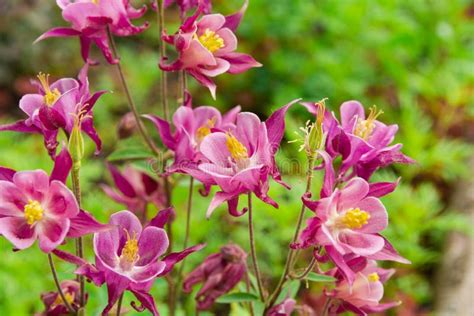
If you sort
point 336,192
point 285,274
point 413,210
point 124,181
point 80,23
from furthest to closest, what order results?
point 413,210, point 124,181, point 80,23, point 285,274, point 336,192

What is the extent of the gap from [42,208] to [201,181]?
250 mm

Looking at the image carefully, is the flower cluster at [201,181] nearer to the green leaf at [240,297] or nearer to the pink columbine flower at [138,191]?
the green leaf at [240,297]

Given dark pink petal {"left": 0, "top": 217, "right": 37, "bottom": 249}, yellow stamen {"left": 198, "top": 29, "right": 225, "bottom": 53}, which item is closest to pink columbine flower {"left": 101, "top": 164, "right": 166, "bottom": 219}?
yellow stamen {"left": 198, "top": 29, "right": 225, "bottom": 53}

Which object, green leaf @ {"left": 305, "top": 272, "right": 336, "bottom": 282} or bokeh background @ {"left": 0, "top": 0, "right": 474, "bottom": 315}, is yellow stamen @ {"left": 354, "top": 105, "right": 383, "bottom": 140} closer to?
green leaf @ {"left": 305, "top": 272, "right": 336, "bottom": 282}

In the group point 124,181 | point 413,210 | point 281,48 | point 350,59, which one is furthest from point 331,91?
point 124,181

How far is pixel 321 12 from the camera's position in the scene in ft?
11.2

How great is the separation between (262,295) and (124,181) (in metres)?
0.49

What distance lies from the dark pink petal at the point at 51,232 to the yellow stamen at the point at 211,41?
16.9 inches

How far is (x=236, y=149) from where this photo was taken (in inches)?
44.6

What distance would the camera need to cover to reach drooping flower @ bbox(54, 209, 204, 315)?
3.43 feet

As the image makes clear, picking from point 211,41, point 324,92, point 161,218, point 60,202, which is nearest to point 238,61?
point 211,41

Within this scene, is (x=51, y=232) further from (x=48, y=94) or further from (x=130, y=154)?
(x=130, y=154)

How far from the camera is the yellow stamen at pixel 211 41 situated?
4.18 feet

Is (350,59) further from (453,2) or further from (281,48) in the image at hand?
(453,2)
